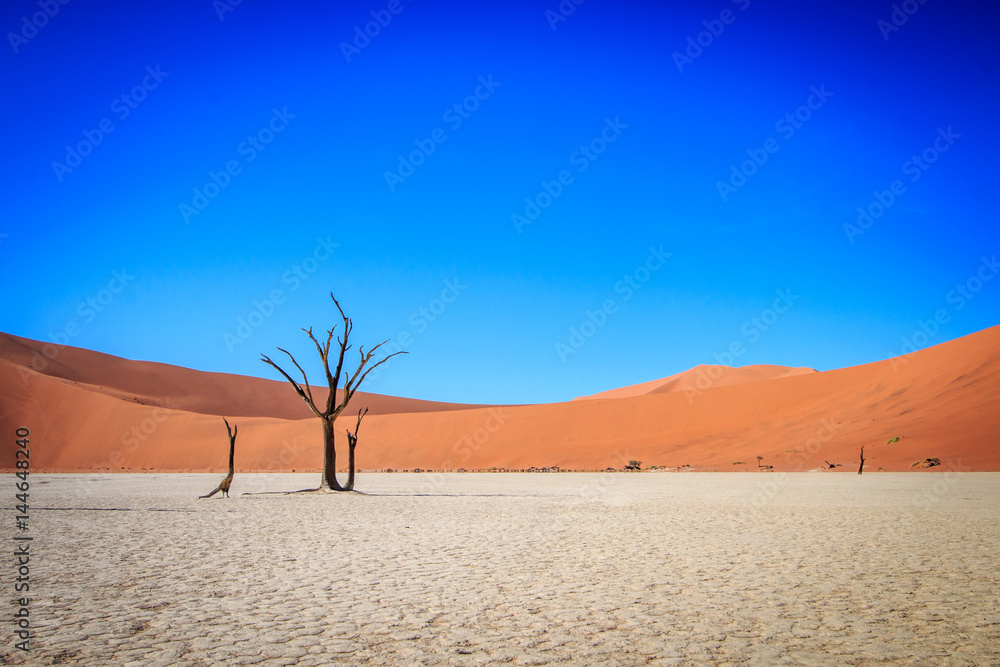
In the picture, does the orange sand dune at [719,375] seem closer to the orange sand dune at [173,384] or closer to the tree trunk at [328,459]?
the orange sand dune at [173,384]

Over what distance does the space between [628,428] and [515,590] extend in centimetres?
4387

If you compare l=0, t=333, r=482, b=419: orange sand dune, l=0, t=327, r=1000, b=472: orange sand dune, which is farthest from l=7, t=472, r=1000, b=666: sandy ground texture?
l=0, t=333, r=482, b=419: orange sand dune

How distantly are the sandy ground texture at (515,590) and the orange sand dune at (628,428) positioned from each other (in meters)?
24.5

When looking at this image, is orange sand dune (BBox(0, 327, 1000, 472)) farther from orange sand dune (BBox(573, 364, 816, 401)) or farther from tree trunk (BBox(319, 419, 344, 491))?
orange sand dune (BBox(573, 364, 816, 401))

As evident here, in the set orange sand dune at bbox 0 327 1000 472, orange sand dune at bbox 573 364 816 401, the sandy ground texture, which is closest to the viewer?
the sandy ground texture

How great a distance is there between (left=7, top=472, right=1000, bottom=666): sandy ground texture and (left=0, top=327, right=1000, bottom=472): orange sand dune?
80.4 ft

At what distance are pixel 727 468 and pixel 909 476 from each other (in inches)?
397

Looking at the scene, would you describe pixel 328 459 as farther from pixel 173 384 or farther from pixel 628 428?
pixel 173 384

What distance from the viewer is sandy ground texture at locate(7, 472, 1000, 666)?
4223mm

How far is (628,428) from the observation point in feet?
159

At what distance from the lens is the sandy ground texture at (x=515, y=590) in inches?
166

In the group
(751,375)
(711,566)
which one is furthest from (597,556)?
(751,375)

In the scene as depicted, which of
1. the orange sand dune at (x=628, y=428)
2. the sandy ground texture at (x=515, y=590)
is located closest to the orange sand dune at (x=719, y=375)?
the orange sand dune at (x=628, y=428)

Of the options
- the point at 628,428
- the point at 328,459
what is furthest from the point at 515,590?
the point at 628,428
